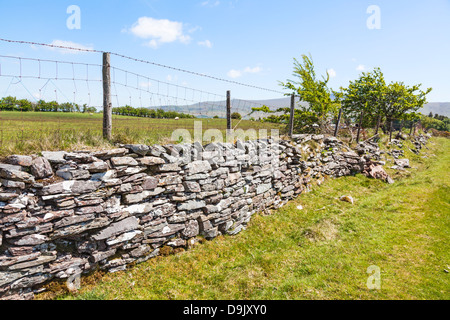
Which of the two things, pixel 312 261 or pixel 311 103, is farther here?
pixel 311 103

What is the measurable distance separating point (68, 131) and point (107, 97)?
41.8 inches

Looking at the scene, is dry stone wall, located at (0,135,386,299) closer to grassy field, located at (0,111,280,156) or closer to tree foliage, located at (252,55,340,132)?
grassy field, located at (0,111,280,156)

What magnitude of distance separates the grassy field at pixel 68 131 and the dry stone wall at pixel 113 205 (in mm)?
384

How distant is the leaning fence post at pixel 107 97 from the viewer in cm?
521

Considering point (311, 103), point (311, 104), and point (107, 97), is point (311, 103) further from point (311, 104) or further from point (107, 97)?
point (107, 97)

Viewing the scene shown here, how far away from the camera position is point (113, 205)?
4.79m

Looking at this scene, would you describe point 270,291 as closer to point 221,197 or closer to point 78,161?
point 221,197

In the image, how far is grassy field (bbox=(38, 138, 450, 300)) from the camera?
462cm

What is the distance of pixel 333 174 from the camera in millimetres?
11977

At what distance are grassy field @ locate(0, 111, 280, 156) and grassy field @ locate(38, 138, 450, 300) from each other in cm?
254
